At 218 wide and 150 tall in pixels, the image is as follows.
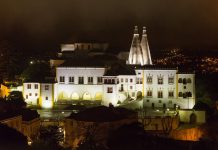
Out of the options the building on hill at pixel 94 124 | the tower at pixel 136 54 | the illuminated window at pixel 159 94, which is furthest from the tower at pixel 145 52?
the building on hill at pixel 94 124

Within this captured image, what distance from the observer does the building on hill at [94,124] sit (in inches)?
933

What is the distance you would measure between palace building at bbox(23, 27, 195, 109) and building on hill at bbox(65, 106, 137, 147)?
7270mm

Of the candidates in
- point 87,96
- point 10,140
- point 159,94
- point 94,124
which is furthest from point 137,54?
point 10,140

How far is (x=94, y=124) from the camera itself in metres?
23.8

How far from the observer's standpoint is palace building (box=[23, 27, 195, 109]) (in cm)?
3272

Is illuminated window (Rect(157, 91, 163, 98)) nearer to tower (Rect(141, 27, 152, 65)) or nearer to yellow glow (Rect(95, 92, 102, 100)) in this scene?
yellow glow (Rect(95, 92, 102, 100))

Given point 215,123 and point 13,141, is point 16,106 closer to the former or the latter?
point 215,123

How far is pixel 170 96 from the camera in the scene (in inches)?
1291

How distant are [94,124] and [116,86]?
30.7 feet

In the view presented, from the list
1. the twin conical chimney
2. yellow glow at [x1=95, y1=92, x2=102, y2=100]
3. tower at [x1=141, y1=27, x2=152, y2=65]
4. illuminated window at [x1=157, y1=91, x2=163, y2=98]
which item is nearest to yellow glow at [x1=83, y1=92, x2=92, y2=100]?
yellow glow at [x1=95, y1=92, x2=102, y2=100]

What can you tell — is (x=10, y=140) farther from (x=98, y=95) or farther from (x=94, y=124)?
(x=98, y=95)

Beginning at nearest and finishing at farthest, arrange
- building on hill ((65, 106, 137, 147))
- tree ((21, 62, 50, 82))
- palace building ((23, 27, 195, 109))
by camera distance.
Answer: building on hill ((65, 106, 137, 147)) → palace building ((23, 27, 195, 109)) → tree ((21, 62, 50, 82))

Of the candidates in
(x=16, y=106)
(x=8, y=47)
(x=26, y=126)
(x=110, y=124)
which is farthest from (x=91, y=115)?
(x=8, y=47)

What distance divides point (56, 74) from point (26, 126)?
9.12 meters
